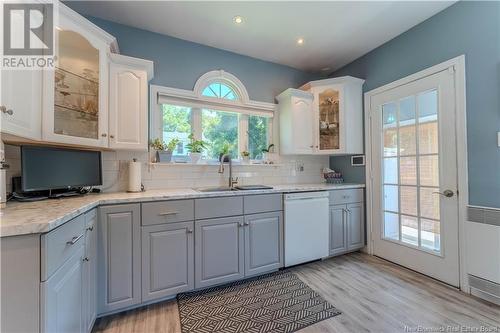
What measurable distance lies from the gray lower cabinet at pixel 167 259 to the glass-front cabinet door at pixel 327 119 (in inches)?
82.6

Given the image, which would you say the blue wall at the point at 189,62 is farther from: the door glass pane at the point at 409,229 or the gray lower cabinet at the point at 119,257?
the door glass pane at the point at 409,229

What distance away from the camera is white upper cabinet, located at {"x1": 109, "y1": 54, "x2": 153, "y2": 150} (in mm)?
2023

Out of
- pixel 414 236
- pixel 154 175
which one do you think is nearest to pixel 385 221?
pixel 414 236

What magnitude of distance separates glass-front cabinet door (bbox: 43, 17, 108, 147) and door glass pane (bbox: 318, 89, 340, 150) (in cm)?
255

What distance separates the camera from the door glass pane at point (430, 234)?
222 cm

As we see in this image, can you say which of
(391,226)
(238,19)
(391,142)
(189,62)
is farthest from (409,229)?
(189,62)

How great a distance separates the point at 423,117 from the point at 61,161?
3449mm

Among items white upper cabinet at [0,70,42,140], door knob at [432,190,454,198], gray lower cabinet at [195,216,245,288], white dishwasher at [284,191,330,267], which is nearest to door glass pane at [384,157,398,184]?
door knob at [432,190,454,198]

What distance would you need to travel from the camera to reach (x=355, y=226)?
290cm

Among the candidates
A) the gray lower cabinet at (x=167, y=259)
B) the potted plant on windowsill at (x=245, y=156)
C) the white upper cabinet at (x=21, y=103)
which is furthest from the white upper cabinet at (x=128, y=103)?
the potted plant on windowsill at (x=245, y=156)

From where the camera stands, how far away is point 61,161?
1801 millimetres

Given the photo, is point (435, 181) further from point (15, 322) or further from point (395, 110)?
point (15, 322)

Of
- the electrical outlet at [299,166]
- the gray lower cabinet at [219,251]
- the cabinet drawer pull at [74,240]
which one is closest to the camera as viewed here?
the cabinet drawer pull at [74,240]

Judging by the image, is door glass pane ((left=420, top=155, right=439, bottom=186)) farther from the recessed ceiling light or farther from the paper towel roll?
the paper towel roll
